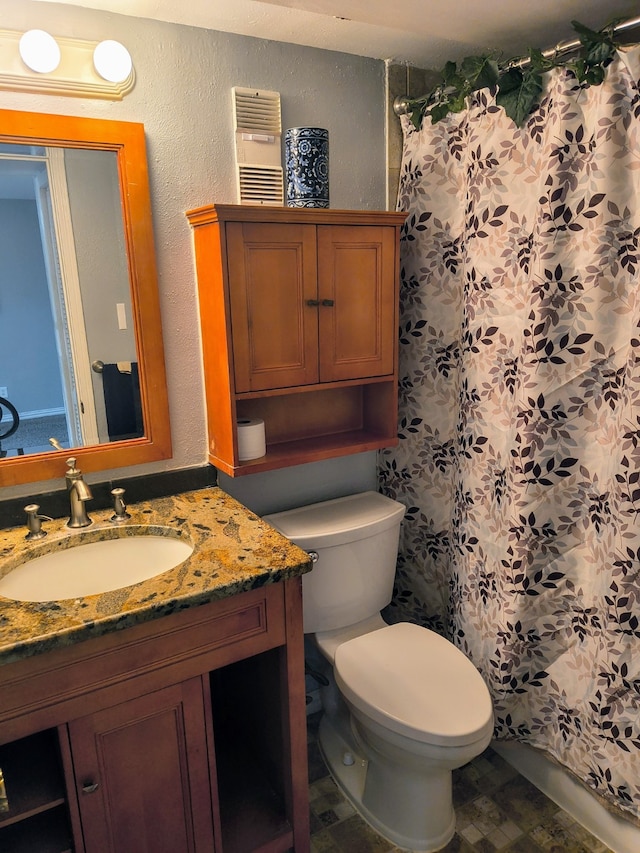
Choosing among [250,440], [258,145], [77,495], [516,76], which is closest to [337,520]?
[250,440]

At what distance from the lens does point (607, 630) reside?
1494mm

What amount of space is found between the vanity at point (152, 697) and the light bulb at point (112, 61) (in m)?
1.06

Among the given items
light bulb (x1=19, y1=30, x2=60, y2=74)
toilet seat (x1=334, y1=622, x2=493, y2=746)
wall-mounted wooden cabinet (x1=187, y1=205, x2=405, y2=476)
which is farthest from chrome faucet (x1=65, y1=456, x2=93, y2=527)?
light bulb (x1=19, y1=30, x2=60, y2=74)

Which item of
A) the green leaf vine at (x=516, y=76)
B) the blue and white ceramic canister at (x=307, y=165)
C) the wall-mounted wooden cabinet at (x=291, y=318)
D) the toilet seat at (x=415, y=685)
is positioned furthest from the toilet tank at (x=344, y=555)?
the green leaf vine at (x=516, y=76)

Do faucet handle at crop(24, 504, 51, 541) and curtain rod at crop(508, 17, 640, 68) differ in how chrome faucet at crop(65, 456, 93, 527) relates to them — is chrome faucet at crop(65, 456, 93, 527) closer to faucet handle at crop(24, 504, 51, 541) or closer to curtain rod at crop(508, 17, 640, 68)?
faucet handle at crop(24, 504, 51, 541)

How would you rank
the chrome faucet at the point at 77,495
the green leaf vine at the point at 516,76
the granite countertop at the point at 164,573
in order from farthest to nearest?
the chrome faucet at the point at 77,495 < the green leaf vine at the point at 516,76 < the granite countertop at the point at 164,573

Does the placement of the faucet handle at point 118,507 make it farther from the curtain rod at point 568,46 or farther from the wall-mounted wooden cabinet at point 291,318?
the curtain rod at point 568,46

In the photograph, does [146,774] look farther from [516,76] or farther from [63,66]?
[516,76]

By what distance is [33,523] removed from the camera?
1.40 meters

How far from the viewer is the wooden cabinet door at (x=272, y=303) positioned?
149cm

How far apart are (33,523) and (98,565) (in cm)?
18

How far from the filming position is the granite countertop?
1054 millimetres

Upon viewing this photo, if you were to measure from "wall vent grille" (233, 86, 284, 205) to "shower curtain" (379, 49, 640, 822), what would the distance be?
1.44 ft

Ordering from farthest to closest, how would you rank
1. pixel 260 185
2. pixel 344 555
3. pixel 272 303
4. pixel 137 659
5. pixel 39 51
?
pixel 344 555 → pixel 260 185 → pixel 272 303 → pixel 39 51 → pixel 137 659
